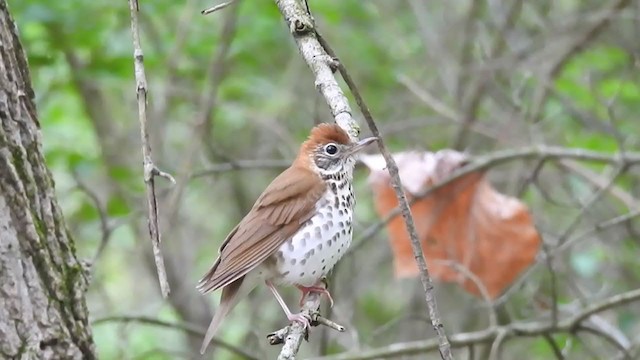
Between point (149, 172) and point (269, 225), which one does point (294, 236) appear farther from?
point (149, 172)

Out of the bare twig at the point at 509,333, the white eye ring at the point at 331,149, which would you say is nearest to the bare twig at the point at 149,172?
the white eye ring at the point at 331,149

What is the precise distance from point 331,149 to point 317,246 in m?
0.44

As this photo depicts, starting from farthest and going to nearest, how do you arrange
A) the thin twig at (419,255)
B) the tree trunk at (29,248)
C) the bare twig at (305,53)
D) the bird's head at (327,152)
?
the bird's head at (327,152), the tree trunk at (29,248), the bare twig at (305,53), the thin twig at (419,255)

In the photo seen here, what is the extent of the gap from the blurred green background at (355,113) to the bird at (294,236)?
5.41ft

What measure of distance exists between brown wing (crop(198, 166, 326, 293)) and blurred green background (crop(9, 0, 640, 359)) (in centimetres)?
167

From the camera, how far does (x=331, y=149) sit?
13.3 feet

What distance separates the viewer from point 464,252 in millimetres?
5355

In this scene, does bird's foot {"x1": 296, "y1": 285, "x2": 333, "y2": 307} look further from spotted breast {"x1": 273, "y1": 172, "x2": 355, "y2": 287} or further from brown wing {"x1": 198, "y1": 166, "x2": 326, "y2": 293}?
brown wing {"x1": 198, "y1": 166, "x2": 326, "y2": 293}

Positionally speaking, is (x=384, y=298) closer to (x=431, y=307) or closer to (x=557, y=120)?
(x=557, y=120)

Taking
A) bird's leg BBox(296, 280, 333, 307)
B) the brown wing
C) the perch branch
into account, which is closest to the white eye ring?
the brown wing

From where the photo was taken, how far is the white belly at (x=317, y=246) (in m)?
3.80

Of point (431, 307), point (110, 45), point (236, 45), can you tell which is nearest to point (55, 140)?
point (110, 45)

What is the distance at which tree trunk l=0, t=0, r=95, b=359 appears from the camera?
304cm

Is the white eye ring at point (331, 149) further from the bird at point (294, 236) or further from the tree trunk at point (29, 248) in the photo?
the tree trunk at point (29, 248)
